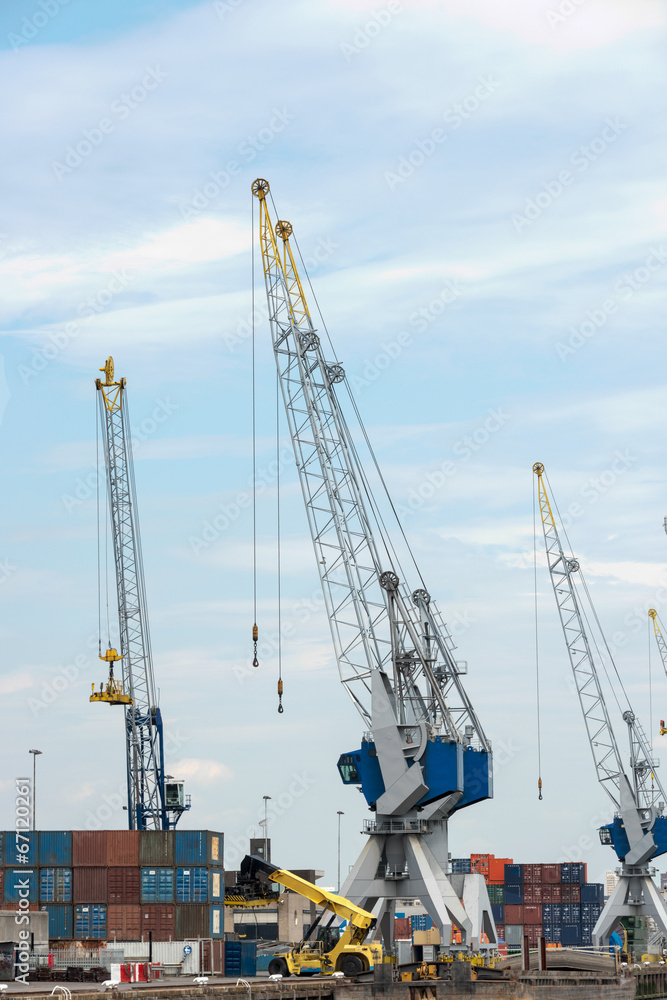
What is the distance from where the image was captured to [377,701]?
91.8 metres

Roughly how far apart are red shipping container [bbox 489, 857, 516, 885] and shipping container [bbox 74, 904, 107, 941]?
309 ft

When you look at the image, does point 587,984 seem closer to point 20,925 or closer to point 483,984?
point 483,984

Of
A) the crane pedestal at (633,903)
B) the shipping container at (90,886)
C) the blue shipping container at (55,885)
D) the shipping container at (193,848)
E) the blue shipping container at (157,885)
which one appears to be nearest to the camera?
the blue shipping container at (157,885)

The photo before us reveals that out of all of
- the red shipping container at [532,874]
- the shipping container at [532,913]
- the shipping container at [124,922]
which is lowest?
the shipping container at [532,913]

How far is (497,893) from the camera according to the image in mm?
173125

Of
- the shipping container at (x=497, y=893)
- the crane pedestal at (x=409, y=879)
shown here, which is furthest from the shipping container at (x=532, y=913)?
the crane pedestal at (x=409, y=879)

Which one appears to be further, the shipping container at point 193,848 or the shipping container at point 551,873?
the shipping container at point 551,873

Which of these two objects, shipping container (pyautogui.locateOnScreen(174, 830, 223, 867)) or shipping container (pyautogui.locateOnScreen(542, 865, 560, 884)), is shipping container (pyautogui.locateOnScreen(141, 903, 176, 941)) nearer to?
shipping container (pyautogui.locateOnScreen(174, 830, 223, 867))

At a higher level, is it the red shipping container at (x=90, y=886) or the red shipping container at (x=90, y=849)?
the red shipping container at (x=90, y=849)

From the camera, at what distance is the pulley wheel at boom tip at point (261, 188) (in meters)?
101

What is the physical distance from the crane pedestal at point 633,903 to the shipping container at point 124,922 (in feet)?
199

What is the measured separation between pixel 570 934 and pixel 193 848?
92217 millimetres

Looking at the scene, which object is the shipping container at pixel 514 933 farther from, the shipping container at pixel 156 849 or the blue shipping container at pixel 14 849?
the blue shipping container at pixel 14 849

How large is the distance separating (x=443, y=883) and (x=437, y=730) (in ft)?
31.7
